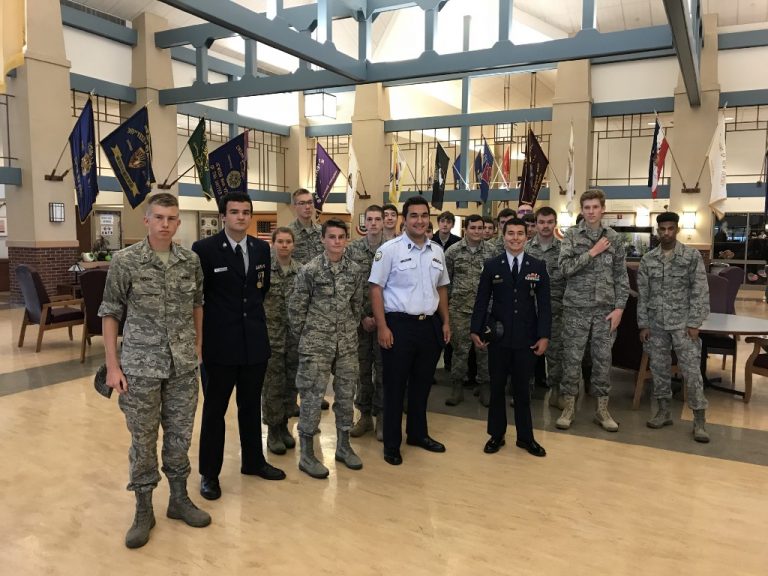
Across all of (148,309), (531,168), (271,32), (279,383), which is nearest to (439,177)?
(531,168)

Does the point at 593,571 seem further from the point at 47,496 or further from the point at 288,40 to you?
the point at 288,40

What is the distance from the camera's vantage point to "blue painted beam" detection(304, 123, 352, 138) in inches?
650

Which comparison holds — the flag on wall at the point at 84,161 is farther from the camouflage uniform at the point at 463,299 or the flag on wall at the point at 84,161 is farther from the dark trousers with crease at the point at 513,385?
the dark trousers with crease at the point at 513,385

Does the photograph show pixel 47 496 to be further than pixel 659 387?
No

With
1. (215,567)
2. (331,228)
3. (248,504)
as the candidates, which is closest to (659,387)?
(331,228)

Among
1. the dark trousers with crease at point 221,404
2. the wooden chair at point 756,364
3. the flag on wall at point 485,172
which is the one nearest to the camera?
the dark trousers with crease at point 221,404

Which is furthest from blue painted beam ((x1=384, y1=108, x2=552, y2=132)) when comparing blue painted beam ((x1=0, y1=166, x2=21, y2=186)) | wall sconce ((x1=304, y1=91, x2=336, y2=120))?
blue painted beam ((x1=0, y1=166, x2=21, y2=186))

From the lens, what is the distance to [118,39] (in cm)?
1216

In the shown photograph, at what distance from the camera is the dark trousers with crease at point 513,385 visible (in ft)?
11.9

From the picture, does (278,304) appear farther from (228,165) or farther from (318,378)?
(228,165)

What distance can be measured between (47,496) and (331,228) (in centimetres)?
209

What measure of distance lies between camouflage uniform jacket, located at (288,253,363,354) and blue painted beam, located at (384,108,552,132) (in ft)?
38.7

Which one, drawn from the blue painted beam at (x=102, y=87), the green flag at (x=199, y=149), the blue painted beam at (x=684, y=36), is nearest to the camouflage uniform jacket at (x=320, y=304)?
the blue painted beam at (x=684, y=36)

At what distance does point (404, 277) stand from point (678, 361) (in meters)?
2.13
